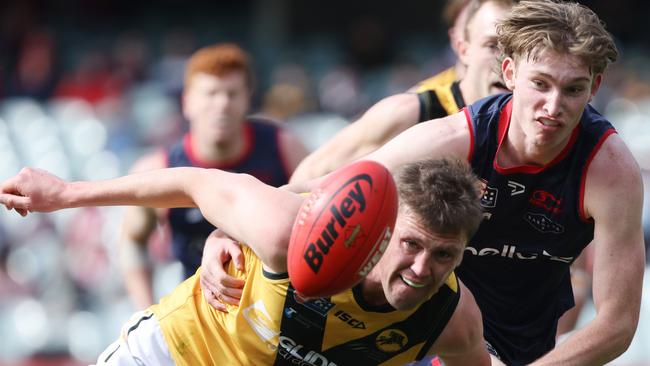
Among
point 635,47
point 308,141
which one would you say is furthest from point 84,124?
point 635,47

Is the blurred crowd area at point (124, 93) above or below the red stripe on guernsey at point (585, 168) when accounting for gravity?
below

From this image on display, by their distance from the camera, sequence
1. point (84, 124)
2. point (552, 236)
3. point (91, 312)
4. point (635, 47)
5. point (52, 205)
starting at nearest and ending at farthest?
point (52, 205), point (552, 236), point (91, 312), point (84, 124), point (635, 47)

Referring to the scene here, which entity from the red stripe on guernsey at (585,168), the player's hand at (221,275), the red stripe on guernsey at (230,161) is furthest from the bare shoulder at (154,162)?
the red stripe on guernsey at (585,168)

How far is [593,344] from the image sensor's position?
406 cm

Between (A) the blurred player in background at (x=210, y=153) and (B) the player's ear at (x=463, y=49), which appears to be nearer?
(B) the player's ear at (x=463, y=49)

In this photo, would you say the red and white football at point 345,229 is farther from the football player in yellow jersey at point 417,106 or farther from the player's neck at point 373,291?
the football player in yellow jersey at point 417,106

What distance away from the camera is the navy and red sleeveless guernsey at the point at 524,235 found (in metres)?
4.18

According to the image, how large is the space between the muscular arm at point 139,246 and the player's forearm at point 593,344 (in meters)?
3.22

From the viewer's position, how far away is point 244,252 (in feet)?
13.7

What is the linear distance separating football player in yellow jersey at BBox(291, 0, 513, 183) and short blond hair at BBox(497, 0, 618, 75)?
2.79 ft

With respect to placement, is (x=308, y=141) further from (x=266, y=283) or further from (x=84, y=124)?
(x=266, y=283)

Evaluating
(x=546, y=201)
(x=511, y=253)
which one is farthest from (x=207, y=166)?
(x=546, y=201)

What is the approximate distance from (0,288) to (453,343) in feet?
25.0

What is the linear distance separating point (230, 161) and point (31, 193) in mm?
2884
